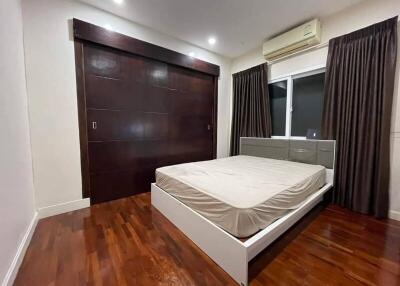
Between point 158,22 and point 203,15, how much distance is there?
74 cm

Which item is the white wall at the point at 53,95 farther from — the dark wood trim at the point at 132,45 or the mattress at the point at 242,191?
the mattress at the point at 242,191

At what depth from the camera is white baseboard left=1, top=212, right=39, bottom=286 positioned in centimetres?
124

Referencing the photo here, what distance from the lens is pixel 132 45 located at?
2.78 m

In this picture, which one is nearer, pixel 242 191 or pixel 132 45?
pixel 242 191

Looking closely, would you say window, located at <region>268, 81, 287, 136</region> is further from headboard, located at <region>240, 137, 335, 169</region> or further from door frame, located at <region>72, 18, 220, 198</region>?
door frame, located at <region>72, 18, 220, 198</region>

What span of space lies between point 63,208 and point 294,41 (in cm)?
423

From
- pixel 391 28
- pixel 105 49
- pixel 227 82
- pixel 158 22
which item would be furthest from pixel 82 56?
pixel 391 28

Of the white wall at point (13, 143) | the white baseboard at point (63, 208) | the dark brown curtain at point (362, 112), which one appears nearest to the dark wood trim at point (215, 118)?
the dark brown curtain at point (362, 112)

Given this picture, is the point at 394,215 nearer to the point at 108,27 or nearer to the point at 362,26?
the point at 362,26

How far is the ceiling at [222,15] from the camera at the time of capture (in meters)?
2.40

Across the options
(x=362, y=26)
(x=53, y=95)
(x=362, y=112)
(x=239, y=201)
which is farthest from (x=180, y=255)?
(x=362, y=26)

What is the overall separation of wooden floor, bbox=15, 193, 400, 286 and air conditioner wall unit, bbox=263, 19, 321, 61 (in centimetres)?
260

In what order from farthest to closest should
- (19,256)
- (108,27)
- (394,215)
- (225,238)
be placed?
(108,27)
(394,215)
(19,256)
(225,238)

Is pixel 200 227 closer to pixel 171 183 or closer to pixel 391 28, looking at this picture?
pixel 171 183
